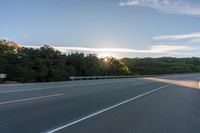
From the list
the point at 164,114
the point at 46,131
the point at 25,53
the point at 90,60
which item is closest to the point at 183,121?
the point at 164,114

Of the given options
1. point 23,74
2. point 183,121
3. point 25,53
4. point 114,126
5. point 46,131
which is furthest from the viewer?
point 25,53

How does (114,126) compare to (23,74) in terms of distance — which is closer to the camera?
(114,126)

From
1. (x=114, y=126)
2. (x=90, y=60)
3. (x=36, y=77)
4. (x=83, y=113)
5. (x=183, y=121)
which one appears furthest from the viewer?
(x=90, y=60)

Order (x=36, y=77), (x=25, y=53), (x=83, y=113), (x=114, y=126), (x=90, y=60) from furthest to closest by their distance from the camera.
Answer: (x=90, y=60), (x=25, y=53), (x=36, y=77), (x=83, y=113), (x=114, y=126)

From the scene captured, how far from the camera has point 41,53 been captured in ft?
239

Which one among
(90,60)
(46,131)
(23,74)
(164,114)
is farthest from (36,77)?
(46,131)

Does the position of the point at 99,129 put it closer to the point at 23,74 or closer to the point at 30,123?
the point at 30,123

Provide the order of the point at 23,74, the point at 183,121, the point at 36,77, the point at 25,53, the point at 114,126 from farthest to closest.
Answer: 1. the point at 25,53
2. the point at 36,77
3. the point at 23,74
4. the point at 183,121
5. the point at 114,126

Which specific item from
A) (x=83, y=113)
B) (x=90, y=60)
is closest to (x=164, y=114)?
(x=83, y=113)

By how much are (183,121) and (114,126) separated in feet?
9.52

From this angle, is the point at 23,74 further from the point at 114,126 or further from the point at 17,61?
the point at 114,126

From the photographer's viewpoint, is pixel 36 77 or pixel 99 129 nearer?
pixel 99 129

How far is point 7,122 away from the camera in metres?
11.0

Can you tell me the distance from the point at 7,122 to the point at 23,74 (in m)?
47.6
